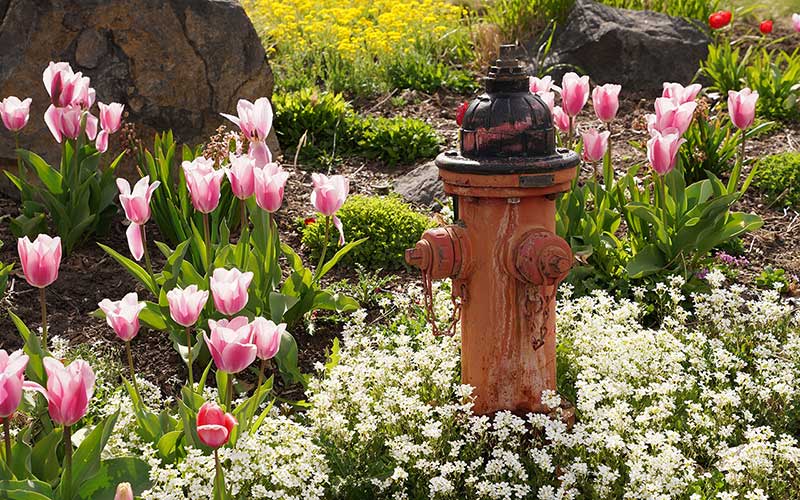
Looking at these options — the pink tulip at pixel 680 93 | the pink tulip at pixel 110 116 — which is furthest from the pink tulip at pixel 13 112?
the pink tulip at pixel 680 93

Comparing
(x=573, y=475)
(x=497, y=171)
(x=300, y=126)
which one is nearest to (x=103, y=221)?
(x=300, y=126)

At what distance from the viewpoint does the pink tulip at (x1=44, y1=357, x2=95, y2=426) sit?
2.24 m

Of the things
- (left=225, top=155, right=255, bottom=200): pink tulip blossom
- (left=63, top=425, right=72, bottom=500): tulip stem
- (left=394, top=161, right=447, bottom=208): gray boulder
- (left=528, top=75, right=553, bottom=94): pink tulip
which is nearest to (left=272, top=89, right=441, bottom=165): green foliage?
(left=394, top=161, right=447, bottom=208): gray boulder

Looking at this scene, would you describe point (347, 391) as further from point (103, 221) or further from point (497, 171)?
point (103, 221)

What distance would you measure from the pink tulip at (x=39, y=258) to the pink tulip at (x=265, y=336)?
1.89ft

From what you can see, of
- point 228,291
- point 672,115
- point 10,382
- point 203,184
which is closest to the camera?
point 10,382

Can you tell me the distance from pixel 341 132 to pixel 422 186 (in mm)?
1216

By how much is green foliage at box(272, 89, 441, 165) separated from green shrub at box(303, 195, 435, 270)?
1.54 m

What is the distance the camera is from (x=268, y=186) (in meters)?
3.22

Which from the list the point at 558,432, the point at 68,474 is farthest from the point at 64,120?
the point at 558,432

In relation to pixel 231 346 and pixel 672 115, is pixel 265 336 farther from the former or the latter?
pixel 672 115

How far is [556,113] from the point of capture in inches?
175

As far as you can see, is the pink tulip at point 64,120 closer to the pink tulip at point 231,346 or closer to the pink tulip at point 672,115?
the pink tulip at point 231,346

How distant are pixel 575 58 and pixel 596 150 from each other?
4339 millimetres
